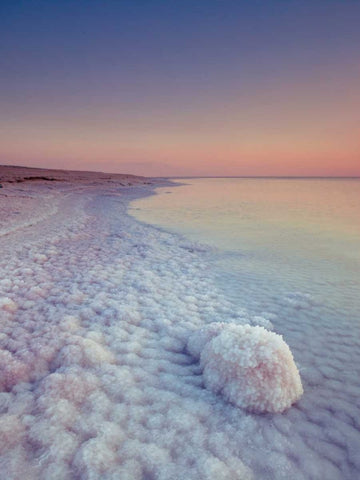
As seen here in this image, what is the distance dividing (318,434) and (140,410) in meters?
1.24

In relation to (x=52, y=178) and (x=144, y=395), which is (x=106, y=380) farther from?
(x=52, y=178)

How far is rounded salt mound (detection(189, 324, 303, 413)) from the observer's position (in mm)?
2260

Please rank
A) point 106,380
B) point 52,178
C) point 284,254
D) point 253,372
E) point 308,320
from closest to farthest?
point 253,372 → point 106,380 → point 308,320 → point 284,254 → point 52,178

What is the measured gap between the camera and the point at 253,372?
232cm

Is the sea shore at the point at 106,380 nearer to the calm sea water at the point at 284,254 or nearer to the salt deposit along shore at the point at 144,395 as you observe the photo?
the salt deposit along shore at the point at 144,395

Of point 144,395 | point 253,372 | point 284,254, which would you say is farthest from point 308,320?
point 284,254

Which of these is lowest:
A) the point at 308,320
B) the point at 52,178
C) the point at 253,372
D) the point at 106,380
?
the point at 308,320

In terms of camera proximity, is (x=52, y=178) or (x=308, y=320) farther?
(x=52, y=178)

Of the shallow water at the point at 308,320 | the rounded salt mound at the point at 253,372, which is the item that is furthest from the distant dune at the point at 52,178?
the rounded salt mound at the point at 253,372

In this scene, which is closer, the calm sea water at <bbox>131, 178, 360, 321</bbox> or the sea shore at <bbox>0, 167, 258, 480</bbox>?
the sea shore at <bbox>0, 167, 258, 480</bbox>

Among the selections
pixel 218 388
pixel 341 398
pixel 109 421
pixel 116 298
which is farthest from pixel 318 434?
Result: pixel 116 298

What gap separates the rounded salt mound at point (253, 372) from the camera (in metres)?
2.26

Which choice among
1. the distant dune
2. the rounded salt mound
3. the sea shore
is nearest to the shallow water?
the rounded salt mound

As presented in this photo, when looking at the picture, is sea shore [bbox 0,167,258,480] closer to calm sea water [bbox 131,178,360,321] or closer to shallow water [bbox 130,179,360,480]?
shallow water [bbox 130,179,360,480]
